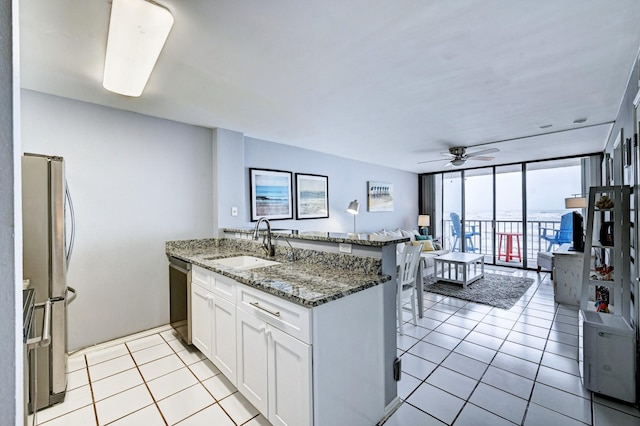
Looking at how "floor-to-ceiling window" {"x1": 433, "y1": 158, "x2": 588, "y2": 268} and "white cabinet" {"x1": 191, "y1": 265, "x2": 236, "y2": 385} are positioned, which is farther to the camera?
"floor-to-ceiling window" {"x1": 433, "y1": 158, "x2": 588, "y2": 268}

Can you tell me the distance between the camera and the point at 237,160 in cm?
366

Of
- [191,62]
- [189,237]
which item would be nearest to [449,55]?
[191,62]

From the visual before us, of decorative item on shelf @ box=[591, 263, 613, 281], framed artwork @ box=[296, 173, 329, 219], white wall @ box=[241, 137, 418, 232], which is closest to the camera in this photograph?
decorative item on shelf @ box=[591, 263, 613, 281]

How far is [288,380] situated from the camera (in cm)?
152

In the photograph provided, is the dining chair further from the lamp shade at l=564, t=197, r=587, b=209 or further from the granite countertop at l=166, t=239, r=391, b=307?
the lamp shade at l=564, t=197, r=587, b=209

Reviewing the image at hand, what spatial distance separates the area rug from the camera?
4.00 metres

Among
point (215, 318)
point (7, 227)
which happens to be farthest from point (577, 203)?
point (7, 227)

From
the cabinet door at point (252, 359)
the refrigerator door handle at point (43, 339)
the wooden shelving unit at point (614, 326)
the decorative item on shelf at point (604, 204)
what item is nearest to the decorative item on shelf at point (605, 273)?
the wooden shelving unit at point (614, 326)

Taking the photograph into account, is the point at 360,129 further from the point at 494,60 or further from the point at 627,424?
the point at 627,424

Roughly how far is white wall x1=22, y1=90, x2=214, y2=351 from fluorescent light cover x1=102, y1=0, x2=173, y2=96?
0.85 metres

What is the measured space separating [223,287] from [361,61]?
1892mm

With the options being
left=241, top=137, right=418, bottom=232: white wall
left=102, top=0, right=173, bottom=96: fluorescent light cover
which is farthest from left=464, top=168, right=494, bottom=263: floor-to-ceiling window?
left=102, top=0, right=173, bottom=96: fluorescent light cover

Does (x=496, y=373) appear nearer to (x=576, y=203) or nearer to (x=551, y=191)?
(x=576, y=203)

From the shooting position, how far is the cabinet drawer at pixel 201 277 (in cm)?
231
